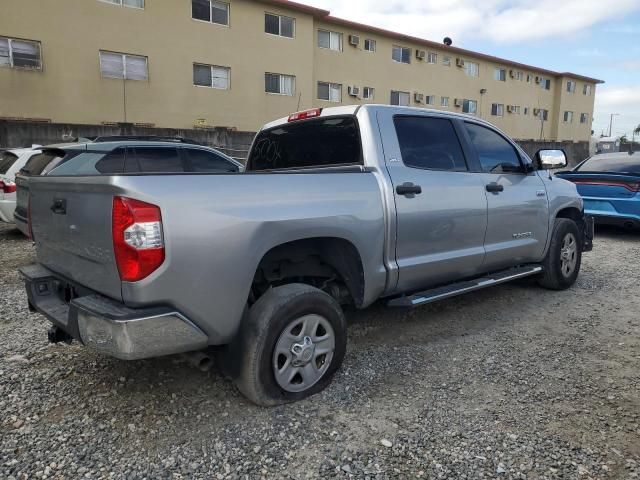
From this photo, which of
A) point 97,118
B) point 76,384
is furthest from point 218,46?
point 76,384

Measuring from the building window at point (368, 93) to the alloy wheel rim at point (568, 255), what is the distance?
68.5 ft

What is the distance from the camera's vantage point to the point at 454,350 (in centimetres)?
370

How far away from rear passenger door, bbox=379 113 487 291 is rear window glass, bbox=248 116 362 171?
275mm

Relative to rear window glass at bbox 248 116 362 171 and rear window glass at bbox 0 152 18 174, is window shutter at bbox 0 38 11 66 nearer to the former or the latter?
rear window glass at bbox 0 152 18 174

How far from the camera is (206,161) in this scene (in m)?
7.96

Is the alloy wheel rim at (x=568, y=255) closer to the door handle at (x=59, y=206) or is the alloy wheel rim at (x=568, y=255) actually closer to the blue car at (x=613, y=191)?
the blue car at (x=613, y=191)

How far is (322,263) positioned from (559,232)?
3.12m

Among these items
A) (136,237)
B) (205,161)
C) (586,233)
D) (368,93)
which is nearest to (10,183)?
(205,161)

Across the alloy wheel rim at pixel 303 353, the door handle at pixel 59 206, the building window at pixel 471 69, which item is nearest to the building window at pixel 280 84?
the building window at pixel 471 69

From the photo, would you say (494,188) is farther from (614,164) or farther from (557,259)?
(614,164)

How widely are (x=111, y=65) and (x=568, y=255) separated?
17.0 m

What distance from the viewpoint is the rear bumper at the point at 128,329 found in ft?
7.37

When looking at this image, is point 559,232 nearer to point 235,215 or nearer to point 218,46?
point 235,215

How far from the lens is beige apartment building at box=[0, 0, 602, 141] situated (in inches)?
625
